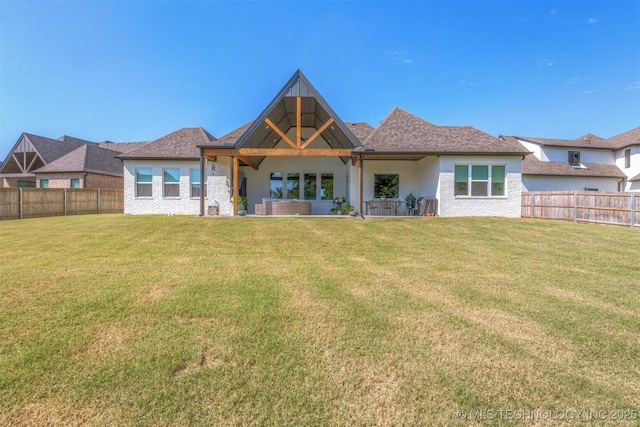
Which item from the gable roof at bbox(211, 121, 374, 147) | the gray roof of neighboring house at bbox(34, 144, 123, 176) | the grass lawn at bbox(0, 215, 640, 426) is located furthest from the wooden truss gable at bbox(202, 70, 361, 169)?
the gray roof of neighboring house at bbox(34, 144, 123, 176)

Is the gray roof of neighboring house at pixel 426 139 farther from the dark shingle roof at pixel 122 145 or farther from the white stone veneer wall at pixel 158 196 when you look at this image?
the dark shingle roof at pixel 122 145

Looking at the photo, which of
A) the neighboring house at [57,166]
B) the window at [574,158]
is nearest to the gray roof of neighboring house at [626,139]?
the window at [574,158]

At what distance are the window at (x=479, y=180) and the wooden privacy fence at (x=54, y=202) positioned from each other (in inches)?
940

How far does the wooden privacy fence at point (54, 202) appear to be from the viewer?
53.7 feet

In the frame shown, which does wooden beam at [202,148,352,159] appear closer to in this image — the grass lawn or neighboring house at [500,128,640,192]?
the grass lawn

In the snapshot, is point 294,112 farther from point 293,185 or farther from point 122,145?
point 122,145

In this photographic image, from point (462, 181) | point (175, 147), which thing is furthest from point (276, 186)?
point (462, 181)

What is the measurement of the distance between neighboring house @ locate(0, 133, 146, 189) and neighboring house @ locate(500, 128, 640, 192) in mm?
35484

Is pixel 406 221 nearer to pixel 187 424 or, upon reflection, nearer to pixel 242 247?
pixel 242 247

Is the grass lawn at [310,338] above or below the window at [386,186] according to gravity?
below

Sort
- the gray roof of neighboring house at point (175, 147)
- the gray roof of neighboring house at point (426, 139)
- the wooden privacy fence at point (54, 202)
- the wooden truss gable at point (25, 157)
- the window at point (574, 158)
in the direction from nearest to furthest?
the gray roof of neighboring house at point (426, 139)
the wooden privacy fence at point (54, 202)
the gray roof of neighboring house at point (175, 147)
the window at point (574, 158)
the wooden truss gable at point (25, 157)

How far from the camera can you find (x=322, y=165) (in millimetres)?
17641

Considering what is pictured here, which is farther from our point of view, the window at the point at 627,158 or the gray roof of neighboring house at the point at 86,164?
the window at the point at 627,158

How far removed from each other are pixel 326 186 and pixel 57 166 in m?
24.4
